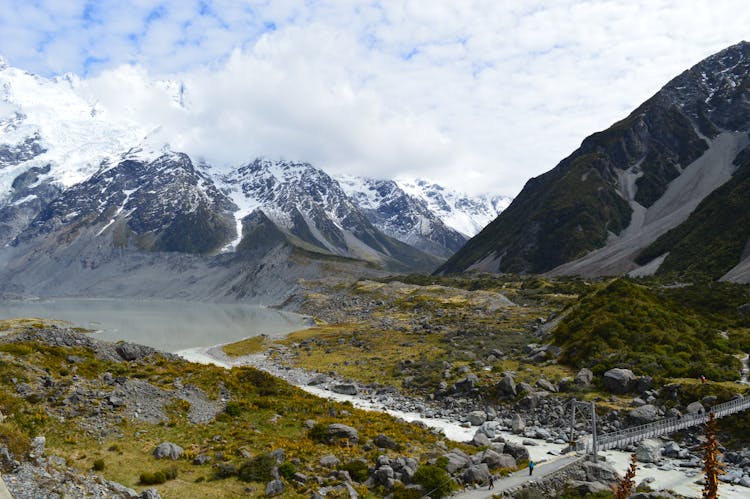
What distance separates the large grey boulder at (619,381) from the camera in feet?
147

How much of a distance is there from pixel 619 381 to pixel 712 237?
11621 centimetres

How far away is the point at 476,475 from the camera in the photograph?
26.9m

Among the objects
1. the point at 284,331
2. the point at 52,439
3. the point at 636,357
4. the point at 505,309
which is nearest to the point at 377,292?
the point at 284,331

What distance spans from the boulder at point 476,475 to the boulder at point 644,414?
18.1 meters

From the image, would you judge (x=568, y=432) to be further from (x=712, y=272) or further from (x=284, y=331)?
(x=712, y=272)

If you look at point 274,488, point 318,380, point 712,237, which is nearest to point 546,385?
point 318,380

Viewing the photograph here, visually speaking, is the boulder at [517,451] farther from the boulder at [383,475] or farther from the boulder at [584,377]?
the boulder at [584,377]

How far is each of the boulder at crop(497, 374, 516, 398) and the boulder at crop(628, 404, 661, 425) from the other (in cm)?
1029

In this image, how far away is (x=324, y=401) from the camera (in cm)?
4253

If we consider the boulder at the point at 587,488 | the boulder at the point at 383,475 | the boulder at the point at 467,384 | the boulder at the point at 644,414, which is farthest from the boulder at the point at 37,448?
the boulder at the point at 644,414

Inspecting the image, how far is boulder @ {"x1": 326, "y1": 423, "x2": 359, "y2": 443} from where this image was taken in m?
32.3

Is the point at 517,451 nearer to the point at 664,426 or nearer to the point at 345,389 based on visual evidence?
the point at 664,426

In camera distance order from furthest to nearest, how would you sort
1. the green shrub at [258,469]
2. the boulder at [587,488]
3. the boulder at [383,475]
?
the boulder at [587,488]
the boulder at [383,475]
the green shrub at [258,469]

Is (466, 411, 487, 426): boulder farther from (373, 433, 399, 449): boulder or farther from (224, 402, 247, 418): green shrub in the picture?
(224, 402, 247, 418): green shrub
